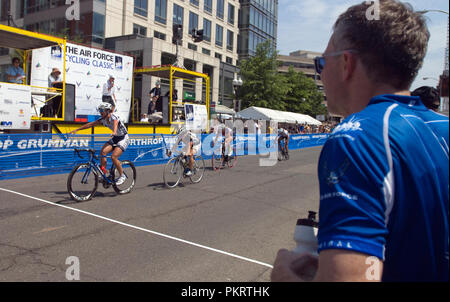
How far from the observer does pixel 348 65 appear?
1.26 metres

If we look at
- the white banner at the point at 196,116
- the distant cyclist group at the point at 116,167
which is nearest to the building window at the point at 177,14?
the white banner at the point at 196,116

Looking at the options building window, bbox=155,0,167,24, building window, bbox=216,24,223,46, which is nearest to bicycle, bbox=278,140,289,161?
building window, bbox=155,0,167,24

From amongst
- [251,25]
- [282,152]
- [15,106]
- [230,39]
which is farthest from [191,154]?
[251,25]

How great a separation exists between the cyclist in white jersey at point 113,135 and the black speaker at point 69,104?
5462 mm

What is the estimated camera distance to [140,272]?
3.87 meters

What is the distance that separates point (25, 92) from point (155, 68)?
7677 millimetres

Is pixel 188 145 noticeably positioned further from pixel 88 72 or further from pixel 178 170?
pixel 88 72

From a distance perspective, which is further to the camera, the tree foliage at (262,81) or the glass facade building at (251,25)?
the glass facade building at (251,25)

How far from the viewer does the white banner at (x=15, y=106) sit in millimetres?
10320

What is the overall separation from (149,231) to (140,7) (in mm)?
34414

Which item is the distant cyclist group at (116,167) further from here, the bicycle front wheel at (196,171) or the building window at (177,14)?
the building window at (177,14)

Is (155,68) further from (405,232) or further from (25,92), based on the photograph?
(405,232)

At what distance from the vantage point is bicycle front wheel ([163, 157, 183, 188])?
9258mm
